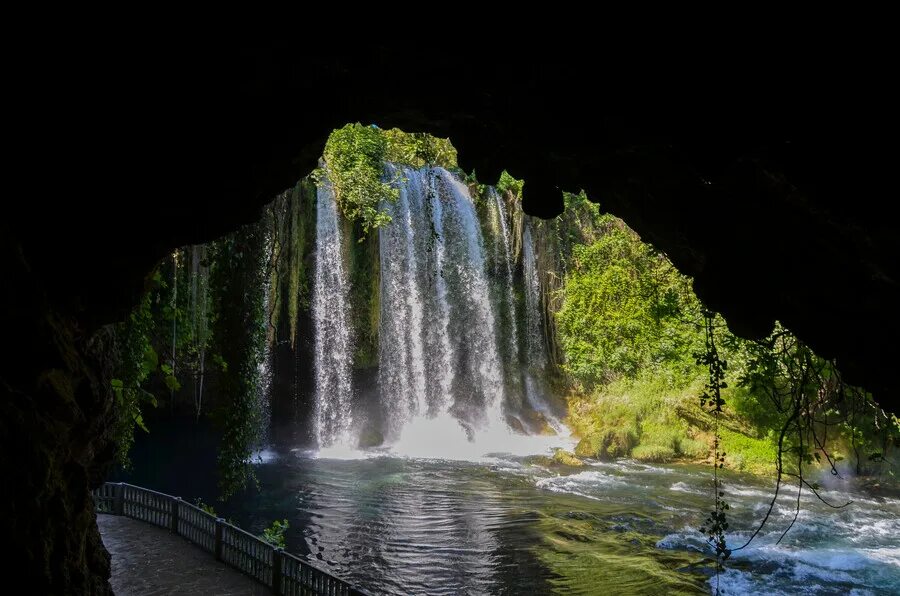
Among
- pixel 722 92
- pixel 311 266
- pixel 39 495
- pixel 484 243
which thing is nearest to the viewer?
pixel 722 92

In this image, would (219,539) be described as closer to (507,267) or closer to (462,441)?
(462,441)

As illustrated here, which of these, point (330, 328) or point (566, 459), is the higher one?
point (330, 328)

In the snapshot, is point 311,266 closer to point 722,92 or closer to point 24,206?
point 24,206

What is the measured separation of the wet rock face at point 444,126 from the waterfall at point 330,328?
51.9ft

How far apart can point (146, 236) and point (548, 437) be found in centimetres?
1979

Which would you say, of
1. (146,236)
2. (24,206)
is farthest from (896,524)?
(24,206)

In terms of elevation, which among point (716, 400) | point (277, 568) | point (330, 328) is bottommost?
point (277, 568)

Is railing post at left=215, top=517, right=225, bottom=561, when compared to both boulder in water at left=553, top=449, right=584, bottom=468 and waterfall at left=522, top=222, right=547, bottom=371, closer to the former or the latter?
boulder in water at left=553, top=449, right=584, bottom=468

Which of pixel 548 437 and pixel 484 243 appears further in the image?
pixel 484 243

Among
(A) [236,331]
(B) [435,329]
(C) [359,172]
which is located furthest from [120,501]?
(B) [435,329]

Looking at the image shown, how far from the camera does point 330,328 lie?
21.7 m

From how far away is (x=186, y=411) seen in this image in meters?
22.8

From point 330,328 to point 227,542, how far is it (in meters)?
13.2

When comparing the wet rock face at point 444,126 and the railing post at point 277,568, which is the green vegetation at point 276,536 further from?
the wet rock face at point 444,126
